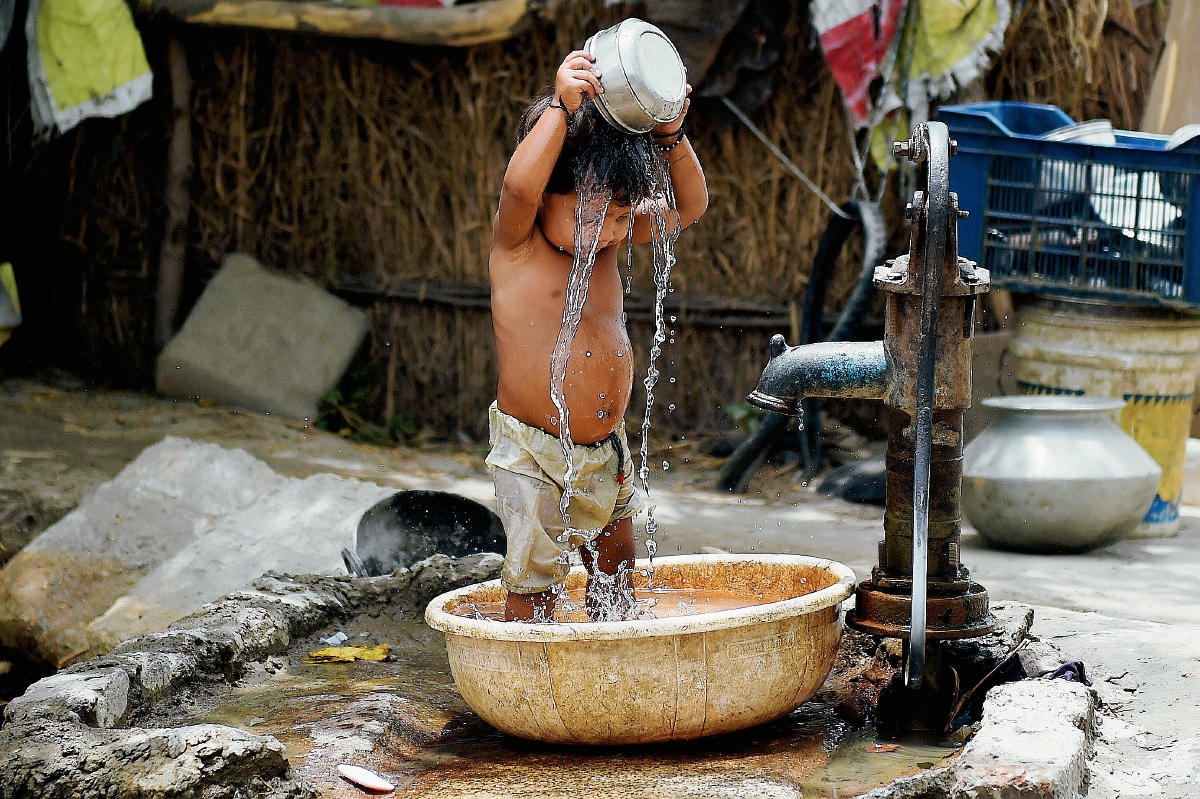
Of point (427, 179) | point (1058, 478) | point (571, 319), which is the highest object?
point (427, 179)

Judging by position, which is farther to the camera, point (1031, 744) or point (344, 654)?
point (344, 654)

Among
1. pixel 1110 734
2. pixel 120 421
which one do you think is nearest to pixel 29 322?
pixel 120 421

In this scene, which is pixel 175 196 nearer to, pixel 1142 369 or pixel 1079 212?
pixel 1079 212

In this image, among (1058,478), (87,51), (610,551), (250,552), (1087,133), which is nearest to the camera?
(610,551)

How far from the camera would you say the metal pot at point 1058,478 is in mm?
4609

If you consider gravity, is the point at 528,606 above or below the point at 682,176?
below

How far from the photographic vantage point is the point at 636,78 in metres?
2.52

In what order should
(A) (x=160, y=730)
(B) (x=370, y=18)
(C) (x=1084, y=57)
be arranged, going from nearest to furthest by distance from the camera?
(A) (x=160, y=730) < (C) (x=1084, y=57) < (B) (x=370, y=18)

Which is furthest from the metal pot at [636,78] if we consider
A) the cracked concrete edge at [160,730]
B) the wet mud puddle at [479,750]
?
the cracked concrete edge at [160,730]

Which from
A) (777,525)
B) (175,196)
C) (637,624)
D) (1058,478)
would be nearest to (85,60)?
(175,196)

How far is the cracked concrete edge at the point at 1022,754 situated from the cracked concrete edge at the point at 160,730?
1094 millimetres

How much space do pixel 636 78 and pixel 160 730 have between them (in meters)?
1.53

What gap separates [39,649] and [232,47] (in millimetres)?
3941

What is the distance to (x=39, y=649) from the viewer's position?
14.6 feet
